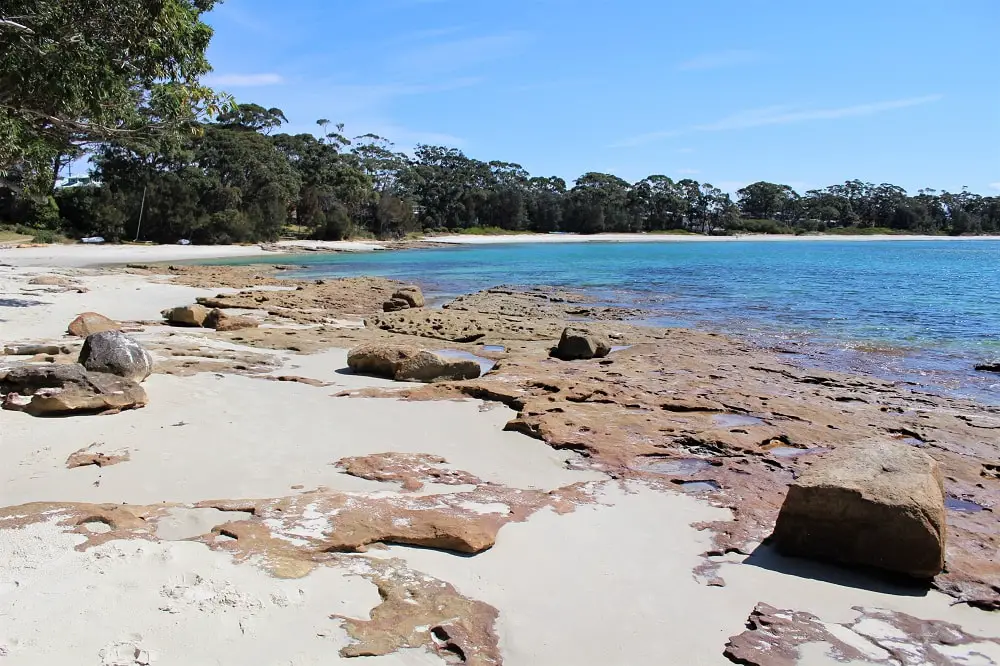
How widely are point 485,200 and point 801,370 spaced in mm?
86554

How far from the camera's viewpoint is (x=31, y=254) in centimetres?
3575

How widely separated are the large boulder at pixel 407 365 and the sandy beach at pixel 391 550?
4.16 feet

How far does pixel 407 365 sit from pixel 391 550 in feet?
18.2

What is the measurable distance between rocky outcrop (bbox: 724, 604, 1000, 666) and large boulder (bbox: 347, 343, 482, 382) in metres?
6.22

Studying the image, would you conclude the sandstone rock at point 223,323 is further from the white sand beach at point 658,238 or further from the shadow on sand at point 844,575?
the white sand beach at point 658,238

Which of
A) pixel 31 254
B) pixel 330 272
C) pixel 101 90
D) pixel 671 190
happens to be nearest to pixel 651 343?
pixel 101 90

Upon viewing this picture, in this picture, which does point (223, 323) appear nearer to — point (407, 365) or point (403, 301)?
point (407, 365)

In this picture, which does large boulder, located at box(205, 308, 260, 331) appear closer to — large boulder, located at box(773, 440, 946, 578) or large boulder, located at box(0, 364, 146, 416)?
large boulder, located at box(0, 364, 146, 416)

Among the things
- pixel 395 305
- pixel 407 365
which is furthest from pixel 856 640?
pixel 395 305

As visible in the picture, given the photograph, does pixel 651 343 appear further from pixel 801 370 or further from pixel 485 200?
pixel 485 200

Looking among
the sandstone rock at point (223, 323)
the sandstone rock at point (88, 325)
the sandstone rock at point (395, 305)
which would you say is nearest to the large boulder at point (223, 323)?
the sandstone rock at point (223, 323)

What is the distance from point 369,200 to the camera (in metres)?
71.9

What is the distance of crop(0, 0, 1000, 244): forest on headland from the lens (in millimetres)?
10570

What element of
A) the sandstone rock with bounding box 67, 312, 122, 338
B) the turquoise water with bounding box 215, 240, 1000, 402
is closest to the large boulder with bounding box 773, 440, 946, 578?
the turquoise water with bounding box 215, 240, 1000, 402
